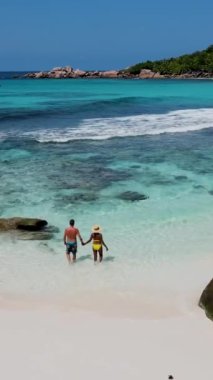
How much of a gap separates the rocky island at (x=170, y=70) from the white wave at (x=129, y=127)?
8573 centimetres

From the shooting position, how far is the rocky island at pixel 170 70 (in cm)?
12650

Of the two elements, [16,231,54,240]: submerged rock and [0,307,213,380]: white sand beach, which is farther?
[16,231,54,240]: submerged rock

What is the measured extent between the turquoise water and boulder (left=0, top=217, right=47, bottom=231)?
577mm

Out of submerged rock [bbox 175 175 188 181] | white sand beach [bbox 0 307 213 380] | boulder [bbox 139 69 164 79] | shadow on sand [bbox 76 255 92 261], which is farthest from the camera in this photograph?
boulder [bbox 139 69 164 79]

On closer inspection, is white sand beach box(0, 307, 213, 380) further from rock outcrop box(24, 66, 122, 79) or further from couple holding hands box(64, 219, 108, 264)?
rock outcrop box(24, 66, 122, 79)

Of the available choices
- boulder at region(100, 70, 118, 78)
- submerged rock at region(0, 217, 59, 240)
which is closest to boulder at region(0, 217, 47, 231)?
submerged rock at region(0, 217, 59, 240)

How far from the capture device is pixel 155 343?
929cm

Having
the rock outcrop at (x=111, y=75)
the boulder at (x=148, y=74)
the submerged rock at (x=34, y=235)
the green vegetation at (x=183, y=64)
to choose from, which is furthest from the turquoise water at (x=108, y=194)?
the boulder at (x=148, y=74)

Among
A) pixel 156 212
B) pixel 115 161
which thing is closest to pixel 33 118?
pixel 115 161

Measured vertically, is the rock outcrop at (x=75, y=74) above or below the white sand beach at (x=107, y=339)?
above

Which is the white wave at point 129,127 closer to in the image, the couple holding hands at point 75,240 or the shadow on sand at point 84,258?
the shadow on sand at point 84,258

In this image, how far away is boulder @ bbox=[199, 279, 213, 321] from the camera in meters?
10.1

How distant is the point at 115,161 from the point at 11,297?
13843 millimetres

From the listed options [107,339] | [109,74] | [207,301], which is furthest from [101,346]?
[109,74]
